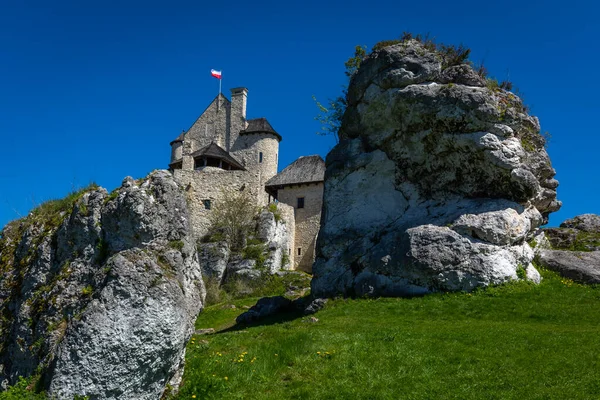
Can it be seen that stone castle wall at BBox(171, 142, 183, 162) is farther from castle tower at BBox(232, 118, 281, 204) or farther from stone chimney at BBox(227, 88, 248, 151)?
castle tower at BBox(232, 118, 281, 204)

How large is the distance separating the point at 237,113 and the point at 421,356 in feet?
145

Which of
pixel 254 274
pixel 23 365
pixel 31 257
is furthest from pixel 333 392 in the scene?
pixel 254 274

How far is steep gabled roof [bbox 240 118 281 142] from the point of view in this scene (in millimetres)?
49812

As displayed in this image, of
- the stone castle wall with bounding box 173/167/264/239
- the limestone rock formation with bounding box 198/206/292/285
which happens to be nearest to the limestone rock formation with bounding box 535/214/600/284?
the limestone rock formation with bounding box 198/206/292/285

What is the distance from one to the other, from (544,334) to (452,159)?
786cm

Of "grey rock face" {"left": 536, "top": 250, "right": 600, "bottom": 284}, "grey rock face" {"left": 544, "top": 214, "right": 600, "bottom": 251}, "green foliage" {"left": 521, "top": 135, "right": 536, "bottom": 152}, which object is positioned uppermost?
"green foliage" {"left": 521, "top": 135, "right": 536, "bottom": 152}

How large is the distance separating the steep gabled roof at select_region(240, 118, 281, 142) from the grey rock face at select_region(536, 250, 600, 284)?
3471 centimetres

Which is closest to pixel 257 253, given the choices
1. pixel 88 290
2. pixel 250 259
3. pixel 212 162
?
pixel 250 259

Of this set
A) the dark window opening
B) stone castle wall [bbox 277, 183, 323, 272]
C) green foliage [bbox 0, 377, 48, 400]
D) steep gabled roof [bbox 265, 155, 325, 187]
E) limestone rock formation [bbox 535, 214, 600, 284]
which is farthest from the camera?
the dark window opening

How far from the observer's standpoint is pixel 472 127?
16.9 metres

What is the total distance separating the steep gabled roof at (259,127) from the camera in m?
49.8

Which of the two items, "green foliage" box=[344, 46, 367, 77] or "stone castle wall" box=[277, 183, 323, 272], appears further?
"stone castle wall" box=[277, 183, 323, 272]

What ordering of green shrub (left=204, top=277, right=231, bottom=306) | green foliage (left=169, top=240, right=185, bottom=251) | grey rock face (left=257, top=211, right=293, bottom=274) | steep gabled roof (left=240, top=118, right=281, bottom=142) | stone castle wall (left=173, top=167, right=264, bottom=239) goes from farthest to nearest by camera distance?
steep gabled roof (left=240, top=118, right=281, bottom=142) → stone castle wall (left=173, top=167, right=264, bottom=239) → grey rock face (left=257, top=211, right=293, bottom=274) → green shrub (left=204, top=277, right=231, bottom=306) → green foliage (left=169, top=240, right=185, bottom=251)

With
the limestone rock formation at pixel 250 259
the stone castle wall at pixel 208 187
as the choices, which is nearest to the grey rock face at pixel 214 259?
the limestone rock formation at pixel 250 259
